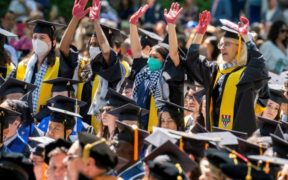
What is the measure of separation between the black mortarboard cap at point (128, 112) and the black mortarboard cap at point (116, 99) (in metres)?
0.35

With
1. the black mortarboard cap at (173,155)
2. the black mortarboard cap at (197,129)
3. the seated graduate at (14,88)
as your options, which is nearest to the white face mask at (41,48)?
the seated graduate at (14,88)

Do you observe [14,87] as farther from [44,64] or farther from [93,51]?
[93,51]

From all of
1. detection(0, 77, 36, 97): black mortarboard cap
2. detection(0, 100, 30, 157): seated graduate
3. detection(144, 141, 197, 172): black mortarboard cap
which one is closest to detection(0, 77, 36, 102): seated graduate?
Answer: detection(0, 77, 36, 97): black mortarboard cap

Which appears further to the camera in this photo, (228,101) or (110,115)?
(228,101)

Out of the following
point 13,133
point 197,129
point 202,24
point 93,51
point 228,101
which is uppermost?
point 202,24

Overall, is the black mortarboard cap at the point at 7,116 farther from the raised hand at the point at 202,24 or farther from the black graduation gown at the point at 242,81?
the raised hand at the point at 202,24

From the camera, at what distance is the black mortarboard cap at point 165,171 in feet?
33.0

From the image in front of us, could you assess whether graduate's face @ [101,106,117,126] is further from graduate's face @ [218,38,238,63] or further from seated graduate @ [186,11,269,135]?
graduate's face @ [218,38,238,63]

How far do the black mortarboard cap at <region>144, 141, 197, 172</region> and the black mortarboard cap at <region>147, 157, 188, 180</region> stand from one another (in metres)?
0.51

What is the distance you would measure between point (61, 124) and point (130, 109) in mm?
682

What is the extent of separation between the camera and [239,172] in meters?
9.90

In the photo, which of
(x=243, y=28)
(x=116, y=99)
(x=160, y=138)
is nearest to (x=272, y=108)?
(x=243, y=28)

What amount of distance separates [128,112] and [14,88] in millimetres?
1624

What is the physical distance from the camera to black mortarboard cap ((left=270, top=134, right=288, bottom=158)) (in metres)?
11.6
